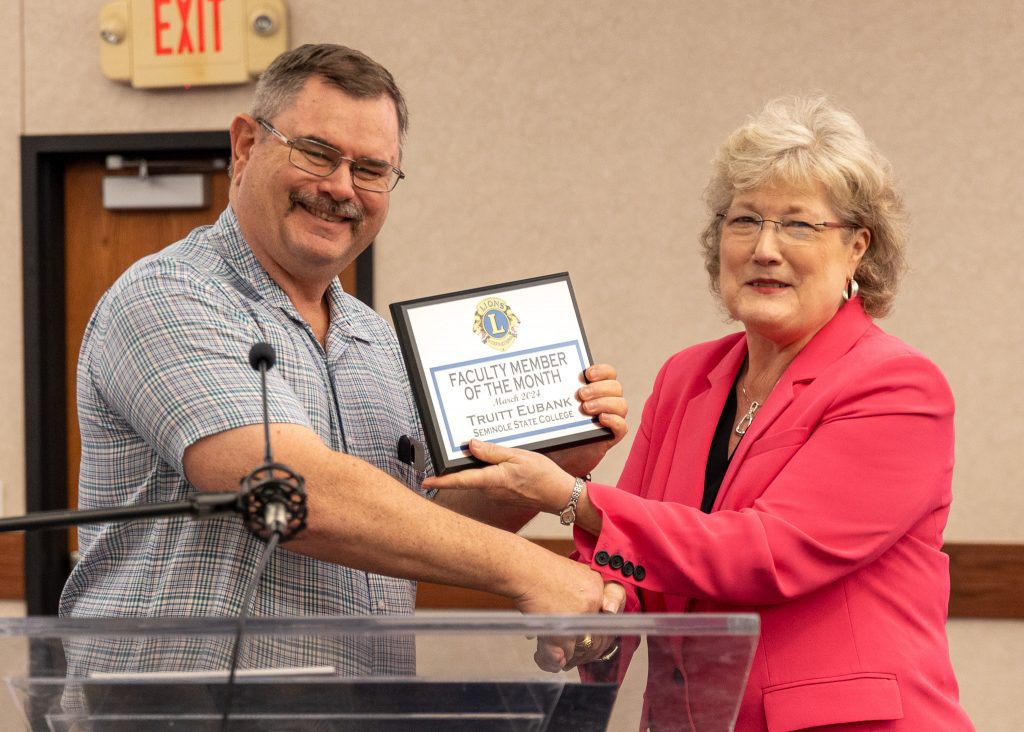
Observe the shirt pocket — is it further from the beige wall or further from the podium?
the beige wall

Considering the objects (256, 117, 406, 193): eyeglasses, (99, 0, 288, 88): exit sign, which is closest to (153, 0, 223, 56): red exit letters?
(99, 0, 288, 88): exit sign

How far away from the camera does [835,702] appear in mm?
1529

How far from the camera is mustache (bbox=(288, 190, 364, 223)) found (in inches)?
68.4

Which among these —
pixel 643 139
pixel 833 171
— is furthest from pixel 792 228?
pixel 643 139

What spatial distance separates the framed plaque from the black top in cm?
23

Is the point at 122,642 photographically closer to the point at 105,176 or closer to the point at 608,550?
the point at 608,550

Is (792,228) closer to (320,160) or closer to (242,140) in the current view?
(320,160)

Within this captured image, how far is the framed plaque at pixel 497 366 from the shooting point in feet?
5.26

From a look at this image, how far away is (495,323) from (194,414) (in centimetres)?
47

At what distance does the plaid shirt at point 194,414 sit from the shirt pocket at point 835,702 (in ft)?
2.06

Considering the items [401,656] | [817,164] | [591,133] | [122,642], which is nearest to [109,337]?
[122,642]

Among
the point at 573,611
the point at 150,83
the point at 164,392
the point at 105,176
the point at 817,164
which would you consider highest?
the point at 150,83

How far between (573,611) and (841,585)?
0.40 m

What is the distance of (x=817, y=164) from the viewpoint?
1.73 meters
